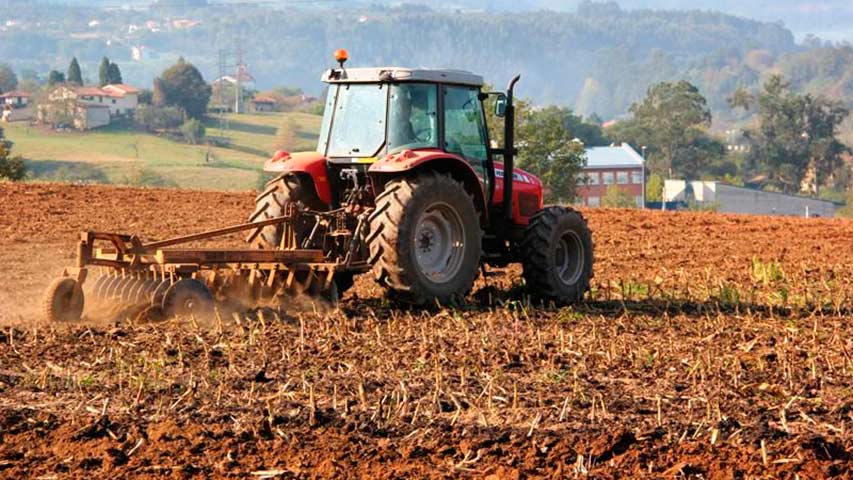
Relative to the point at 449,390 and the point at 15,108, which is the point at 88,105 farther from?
the point at 449,390

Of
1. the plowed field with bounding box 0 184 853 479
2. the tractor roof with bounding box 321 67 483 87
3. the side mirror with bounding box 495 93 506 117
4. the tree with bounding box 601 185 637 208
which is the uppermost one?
the tractor roof with bounding box 321 67 483 87

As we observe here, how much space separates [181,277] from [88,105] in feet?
356

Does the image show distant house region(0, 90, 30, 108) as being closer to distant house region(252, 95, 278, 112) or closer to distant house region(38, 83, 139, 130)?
distant house region(38, 83, 139, 130)

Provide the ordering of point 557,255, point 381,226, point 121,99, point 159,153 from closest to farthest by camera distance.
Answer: point 381,226, point 557,255, point 159,153, point 121,99

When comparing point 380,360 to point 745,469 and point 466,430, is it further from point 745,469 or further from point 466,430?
point 745,469

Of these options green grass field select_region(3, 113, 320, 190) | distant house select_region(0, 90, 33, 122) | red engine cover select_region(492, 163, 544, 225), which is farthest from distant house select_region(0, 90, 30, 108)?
red engine cover select_region(492, 163, 544, 225)

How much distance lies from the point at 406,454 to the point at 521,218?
270 inches

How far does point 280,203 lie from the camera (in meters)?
12.7

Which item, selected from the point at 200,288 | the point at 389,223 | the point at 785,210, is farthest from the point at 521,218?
the point at 785,210

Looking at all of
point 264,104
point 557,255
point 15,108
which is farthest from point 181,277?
point 264,104

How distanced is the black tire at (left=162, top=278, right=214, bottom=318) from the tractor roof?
255 centimetres

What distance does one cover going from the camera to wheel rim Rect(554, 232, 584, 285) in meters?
13.6

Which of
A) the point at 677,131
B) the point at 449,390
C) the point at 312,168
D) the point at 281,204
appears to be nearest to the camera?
the point at 449,390

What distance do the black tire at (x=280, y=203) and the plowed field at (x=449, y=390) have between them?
97 centimetres
